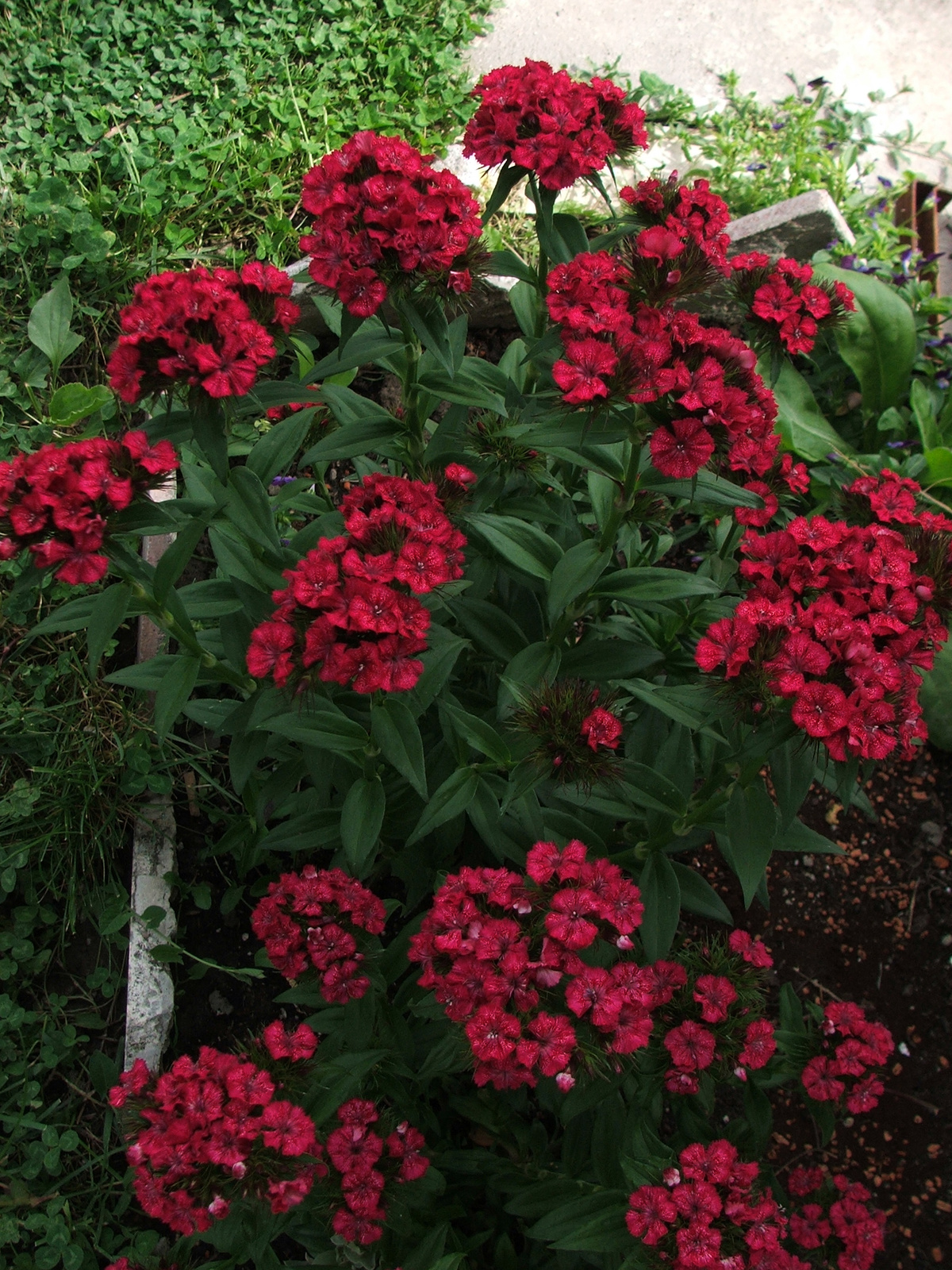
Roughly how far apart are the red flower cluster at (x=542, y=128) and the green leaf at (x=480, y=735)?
1076 mm

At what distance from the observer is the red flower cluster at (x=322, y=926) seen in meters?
1.89

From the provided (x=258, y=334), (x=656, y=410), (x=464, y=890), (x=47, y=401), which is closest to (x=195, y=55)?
(x=47, y=401)

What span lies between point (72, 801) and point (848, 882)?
2364 millimetres

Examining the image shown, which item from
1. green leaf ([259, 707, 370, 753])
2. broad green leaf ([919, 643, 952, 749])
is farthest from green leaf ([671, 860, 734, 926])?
broad green leaf ([919, 643, 952, 749])

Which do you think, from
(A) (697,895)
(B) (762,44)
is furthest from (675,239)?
(B) (762,44)

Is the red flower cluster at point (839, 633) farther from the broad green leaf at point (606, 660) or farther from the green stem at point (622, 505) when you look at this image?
the broad green leaf at point (606, 660)

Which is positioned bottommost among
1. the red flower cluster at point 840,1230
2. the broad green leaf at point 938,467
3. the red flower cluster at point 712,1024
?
the red flower cluster at point 840,1230

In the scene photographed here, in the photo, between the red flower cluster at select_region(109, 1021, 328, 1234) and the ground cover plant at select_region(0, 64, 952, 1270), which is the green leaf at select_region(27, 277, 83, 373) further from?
the red flower cluster at select_region(109, 1021, 328, 1234)

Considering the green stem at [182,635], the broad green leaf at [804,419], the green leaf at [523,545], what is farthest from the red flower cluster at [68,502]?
the broad green leaf at [804,419]

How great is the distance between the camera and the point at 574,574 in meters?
1.98

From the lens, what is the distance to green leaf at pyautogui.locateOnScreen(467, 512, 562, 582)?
2027 mm

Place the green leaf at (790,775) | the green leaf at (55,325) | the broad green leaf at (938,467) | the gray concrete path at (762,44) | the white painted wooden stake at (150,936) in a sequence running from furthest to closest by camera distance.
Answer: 1. the gray concrete path at (762,44)
2. the broad green leaf at (938,467)
3. the green leaf at (55,325)
4. the white painted wooden stake at (150,936)
5. the green leaf at (790,775)

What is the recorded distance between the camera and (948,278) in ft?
15.6

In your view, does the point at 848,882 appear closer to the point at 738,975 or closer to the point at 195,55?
the point at 738,975
